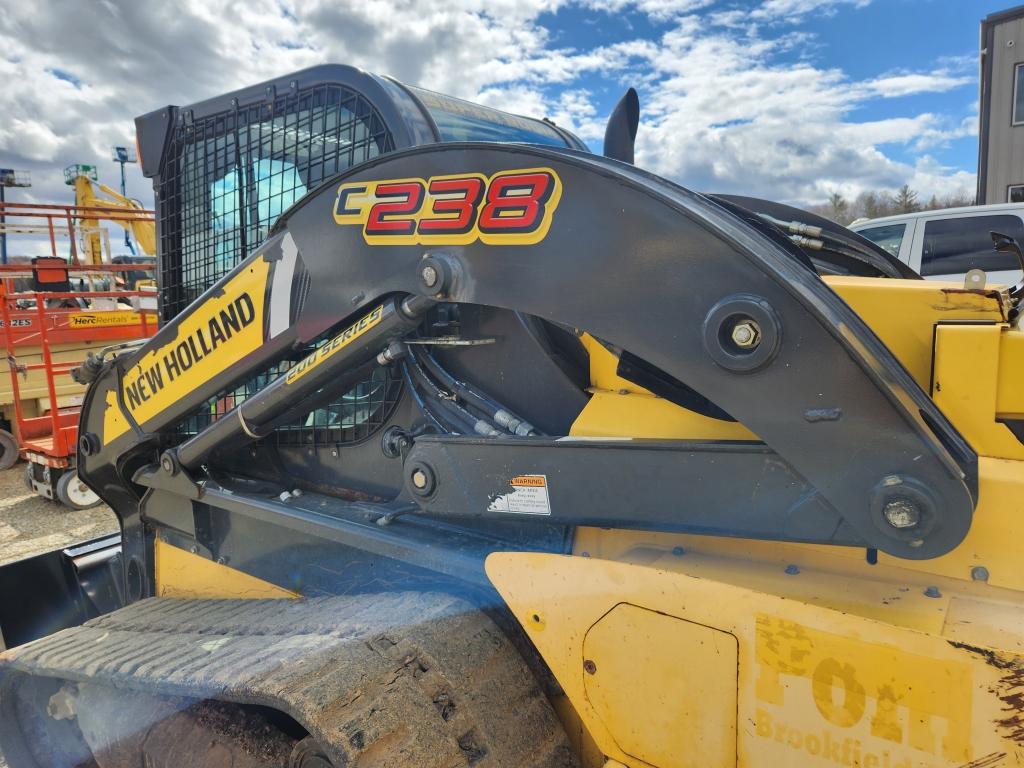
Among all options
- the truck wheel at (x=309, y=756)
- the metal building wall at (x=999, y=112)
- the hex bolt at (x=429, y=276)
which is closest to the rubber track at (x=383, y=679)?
the truck wheel at (x=309, y=756)

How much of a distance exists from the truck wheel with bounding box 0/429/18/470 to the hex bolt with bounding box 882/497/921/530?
8698 millimetres

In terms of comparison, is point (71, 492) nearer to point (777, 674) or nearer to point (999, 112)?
point (777, 674)

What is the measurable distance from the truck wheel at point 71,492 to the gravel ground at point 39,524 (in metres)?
0.06

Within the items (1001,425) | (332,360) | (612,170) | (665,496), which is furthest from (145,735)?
(1001,425)

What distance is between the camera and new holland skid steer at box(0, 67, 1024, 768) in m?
1.23

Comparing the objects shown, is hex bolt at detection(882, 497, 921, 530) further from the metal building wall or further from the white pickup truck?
the metal building wall

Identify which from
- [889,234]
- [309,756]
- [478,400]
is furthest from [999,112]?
[309,756]

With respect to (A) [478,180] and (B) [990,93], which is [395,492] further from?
(B) [990,93]

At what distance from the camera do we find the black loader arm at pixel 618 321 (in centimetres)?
124

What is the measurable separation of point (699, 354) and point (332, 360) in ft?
3.21

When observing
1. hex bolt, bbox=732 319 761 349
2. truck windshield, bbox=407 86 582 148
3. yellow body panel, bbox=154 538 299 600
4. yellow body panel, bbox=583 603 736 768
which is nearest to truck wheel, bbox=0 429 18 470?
yellow body panel, bbox=154 538 299 600

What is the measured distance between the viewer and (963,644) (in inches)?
44.1

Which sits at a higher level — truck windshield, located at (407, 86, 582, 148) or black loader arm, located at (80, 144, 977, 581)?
truck windshield, located at (407, 86, 582, 148)

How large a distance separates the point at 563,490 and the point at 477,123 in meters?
1.52
